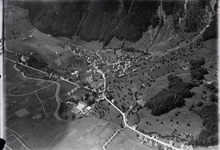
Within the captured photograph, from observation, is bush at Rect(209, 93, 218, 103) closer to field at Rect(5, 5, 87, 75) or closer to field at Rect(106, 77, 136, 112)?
field at Rect(106, 77, 136, 112)

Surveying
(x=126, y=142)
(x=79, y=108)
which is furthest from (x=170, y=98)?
(x=79, y=108)

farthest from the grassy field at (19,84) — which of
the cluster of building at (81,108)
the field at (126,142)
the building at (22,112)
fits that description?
the field at (126,142)

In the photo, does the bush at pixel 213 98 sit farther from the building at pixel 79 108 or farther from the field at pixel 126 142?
the building at pixel 79 108

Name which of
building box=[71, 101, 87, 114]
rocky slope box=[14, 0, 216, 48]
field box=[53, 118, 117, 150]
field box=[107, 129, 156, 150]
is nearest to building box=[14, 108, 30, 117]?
building box=[71, 101, 87, 114]

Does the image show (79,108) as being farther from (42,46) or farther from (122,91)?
Result: (42,46)

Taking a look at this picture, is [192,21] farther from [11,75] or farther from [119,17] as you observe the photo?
[11,75]

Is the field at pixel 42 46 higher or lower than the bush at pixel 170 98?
lower

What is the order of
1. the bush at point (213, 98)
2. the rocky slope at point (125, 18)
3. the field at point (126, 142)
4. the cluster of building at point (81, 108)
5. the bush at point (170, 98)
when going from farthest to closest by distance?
the rocky slope at point (125, 18) → the cluster of building at point (81, 108) → the bush at point (170, 98) → the bush at point (213, 98) → the field at point (126, 142)

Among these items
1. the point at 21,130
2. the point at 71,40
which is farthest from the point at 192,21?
the point at 21,130

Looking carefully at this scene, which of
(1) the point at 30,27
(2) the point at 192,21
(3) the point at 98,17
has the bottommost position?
(1) the point at 30,27
